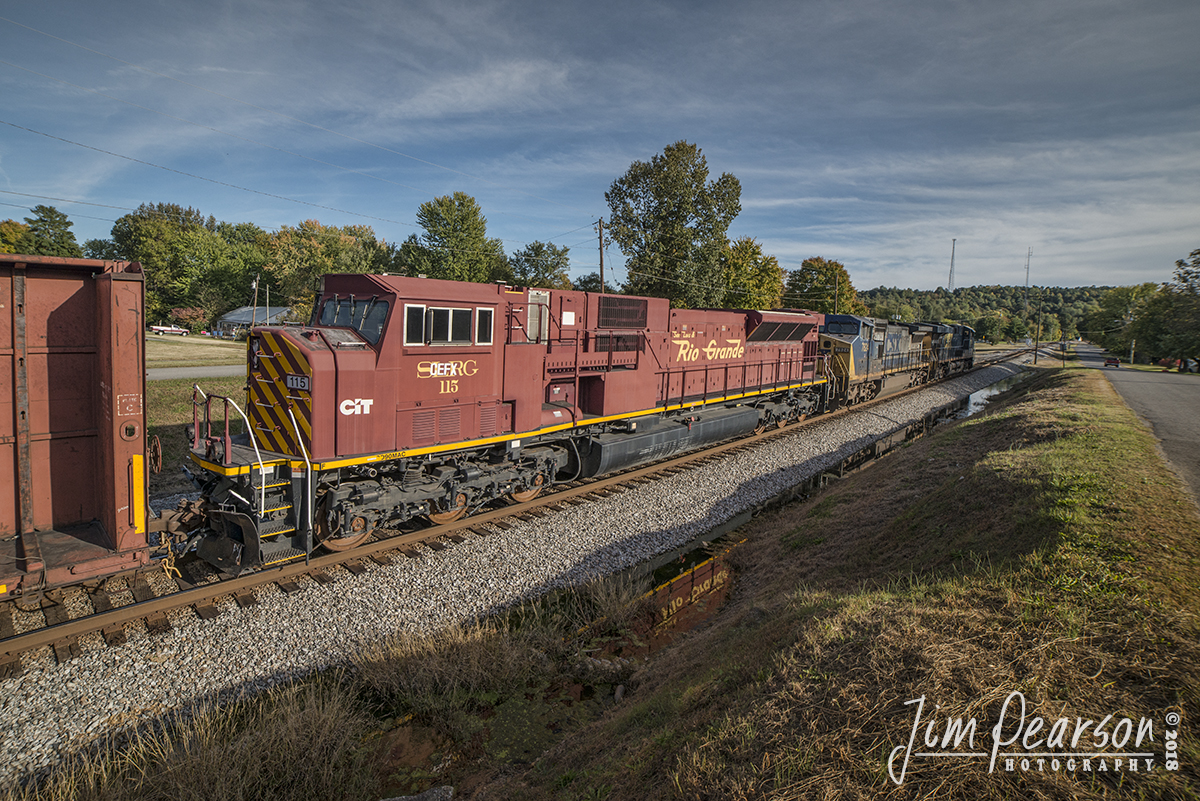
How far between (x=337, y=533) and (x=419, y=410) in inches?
87.0

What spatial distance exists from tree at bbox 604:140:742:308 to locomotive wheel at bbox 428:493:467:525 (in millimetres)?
27219

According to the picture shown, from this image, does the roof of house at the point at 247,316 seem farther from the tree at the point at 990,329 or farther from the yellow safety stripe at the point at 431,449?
the tree at the point at 990,329

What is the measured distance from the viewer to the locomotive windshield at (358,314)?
27.3 feet

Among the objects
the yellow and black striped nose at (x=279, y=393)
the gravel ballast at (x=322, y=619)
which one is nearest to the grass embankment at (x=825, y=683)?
the gravel ballast at (x=322, y=619)

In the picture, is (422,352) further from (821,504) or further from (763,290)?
(763,290)

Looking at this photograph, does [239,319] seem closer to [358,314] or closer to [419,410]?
[358,314]

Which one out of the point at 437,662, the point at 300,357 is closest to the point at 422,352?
the point at 300,357

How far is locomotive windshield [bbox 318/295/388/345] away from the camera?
8.34 meters

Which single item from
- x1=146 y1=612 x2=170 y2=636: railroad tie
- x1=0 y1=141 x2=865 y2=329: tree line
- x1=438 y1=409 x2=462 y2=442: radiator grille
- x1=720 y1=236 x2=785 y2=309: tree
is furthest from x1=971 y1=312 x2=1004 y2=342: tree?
x1=146 y1=612 x2=170 y2=636: railroad tie

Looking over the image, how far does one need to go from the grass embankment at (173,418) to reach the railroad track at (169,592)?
13.1 feet

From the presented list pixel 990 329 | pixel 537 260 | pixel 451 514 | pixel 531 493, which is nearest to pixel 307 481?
pixel 451 514

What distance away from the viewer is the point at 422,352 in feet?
28.4

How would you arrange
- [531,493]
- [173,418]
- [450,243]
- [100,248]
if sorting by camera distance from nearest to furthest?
[531,493] → [173,418] → [450,243] → [100,248]

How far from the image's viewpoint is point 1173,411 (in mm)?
16312
